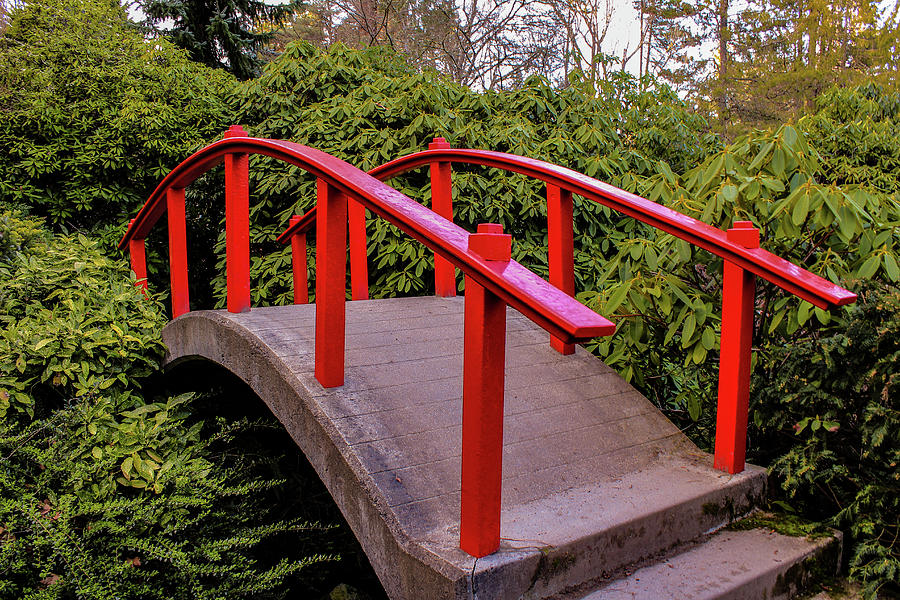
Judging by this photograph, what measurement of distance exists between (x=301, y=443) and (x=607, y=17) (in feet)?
55.1

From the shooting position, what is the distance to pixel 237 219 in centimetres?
323

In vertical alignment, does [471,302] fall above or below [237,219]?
below

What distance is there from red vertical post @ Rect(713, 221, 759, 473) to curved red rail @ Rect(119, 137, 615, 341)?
1062 mm

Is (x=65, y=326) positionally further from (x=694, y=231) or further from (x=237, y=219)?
(x=694, y=231)

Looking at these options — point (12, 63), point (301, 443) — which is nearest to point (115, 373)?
point (301, 443)

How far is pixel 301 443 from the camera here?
2629 millimetres

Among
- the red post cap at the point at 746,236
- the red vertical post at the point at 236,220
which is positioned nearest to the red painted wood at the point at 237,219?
the red vertical post at the point at 236,220

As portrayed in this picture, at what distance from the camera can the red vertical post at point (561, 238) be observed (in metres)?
3.26

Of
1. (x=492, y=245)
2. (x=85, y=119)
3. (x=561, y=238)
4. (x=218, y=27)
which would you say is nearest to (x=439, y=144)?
(x=561, y=238)

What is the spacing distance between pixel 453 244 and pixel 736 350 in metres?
1.27

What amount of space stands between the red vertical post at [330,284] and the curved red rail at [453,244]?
12 centimetres

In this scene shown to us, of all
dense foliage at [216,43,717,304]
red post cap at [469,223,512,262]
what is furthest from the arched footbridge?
dense foliage at [216,43,717,304]

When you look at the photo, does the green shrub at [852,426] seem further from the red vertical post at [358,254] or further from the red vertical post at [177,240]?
the red vertical post at [177,240]

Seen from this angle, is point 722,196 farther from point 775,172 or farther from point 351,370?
point 351,370
